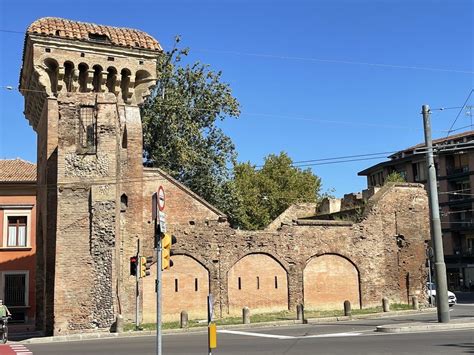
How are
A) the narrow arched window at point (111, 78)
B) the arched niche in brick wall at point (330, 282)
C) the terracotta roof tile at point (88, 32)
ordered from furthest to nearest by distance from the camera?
the arched niche in brick wall at point (330, 282) < the narrow arched window at point (111, 78) < the terracotta roof tile at point (88, 32)

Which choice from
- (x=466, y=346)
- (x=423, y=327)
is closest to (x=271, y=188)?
(x=423, y=327)

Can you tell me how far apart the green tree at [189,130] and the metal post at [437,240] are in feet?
57.1

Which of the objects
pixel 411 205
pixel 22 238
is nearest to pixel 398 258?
pixel 411 205

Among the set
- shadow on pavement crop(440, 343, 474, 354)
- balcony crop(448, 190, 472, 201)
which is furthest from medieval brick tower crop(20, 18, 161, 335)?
balcony crop(448, 190, 472, 201)

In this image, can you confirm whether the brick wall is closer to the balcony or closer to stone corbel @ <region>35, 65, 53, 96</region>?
stone corbel @ <region>35, 65, 53, 96</region>

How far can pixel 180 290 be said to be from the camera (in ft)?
88.2

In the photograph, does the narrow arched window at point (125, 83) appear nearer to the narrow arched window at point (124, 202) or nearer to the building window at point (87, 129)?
the building window at point (87, 129)

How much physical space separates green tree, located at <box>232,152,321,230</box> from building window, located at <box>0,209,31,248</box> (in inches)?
893

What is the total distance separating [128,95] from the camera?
27.3 metres

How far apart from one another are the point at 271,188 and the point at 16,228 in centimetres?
2728

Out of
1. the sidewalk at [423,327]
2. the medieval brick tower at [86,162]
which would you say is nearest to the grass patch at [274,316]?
the medieval brick tower at [86,162]

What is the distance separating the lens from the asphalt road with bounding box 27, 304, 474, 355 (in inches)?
541

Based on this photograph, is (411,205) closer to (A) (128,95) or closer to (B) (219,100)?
(B) (219,100)

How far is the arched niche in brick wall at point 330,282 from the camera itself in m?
29.4
